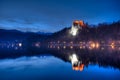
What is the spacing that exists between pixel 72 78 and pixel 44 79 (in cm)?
242

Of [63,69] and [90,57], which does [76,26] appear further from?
[63,69]

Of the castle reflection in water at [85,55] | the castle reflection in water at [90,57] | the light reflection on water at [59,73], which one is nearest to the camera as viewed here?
the light reflection on water at [59,73]

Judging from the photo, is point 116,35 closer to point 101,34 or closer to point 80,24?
point 101,34

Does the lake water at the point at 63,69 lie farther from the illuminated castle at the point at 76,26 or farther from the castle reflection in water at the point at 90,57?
the illuminated castle at the point at 76,26

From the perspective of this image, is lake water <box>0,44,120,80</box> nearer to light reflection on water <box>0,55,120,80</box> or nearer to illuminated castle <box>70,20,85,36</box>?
light reflection on water <box>0,55,120,80</box>

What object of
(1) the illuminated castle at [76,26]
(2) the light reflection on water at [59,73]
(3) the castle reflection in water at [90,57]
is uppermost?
(1) the illuminated castle at [76,26]

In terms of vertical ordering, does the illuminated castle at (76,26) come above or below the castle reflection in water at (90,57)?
above

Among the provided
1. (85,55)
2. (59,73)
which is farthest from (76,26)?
(59,73)

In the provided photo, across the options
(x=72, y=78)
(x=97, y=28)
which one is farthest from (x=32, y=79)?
(x=97, y=28)

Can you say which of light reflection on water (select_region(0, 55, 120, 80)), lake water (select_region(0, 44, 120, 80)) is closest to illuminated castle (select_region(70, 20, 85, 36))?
lake water (select_region(0, 44, 120, 80))

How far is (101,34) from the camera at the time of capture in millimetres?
134375

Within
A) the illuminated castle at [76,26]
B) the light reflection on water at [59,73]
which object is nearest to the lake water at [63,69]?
the light reflection on water at [59,73]

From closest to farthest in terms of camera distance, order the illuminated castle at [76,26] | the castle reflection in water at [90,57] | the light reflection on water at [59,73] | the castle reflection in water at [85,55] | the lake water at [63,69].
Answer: the light reflection on water at [59,73], the lake water at [63,69], the castle reflection in water at [90,57], the castle reflection in water at [85,55], the illuminated castle at [76,26]

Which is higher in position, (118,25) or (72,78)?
(118,25)
